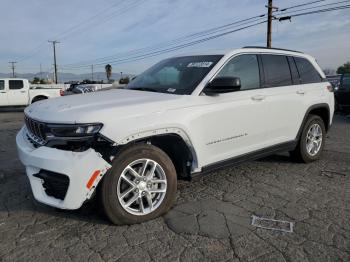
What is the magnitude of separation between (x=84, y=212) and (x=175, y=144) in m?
1.21

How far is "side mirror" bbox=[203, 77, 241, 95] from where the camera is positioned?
3981 mm

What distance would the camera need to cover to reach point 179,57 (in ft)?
16.5

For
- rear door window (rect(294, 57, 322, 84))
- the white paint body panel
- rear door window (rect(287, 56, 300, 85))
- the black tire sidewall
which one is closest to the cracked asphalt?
the white paint body panel

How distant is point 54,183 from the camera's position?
3322 mm

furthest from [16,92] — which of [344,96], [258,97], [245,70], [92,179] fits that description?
[92,179]

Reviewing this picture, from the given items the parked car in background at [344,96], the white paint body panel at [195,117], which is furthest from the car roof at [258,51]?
the parked car in background at [344,96]

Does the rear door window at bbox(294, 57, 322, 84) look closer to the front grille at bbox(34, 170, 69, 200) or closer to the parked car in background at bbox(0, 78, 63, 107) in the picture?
the front grille at bbox(34, 170, 69, 200)

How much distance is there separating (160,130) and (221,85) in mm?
892

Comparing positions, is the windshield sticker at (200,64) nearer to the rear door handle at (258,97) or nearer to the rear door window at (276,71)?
the rear door handle at (258,97)

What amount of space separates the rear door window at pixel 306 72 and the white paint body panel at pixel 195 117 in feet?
1.22

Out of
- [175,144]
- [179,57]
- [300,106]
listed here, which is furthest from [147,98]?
[300,106]

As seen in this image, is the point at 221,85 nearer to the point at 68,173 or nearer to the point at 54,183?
the point at 68,173

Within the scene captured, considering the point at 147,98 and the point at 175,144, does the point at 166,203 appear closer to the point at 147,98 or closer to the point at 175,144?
the point at 175,144

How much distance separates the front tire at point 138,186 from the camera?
11.1 ft
